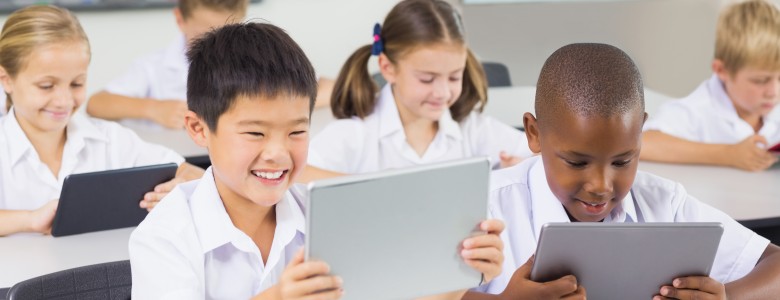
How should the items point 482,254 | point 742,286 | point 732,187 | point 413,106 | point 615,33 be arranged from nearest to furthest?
point 482,254 → point 742,286 → point 732,187 → point 413,106 → point 615,33

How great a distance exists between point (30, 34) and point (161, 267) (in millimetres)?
1114

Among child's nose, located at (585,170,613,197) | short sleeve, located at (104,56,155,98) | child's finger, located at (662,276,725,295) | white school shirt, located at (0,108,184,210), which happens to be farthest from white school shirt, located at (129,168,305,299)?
short sleeve, located at (104,56,155,98)

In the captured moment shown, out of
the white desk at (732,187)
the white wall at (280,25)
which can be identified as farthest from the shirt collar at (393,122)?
the white wall at (280,25)

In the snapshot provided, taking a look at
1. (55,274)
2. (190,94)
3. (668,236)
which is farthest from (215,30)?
(668,236)

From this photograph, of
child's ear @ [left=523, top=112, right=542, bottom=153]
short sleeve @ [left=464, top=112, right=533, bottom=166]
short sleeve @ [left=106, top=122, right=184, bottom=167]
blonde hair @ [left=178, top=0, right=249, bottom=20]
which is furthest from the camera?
blonde hair @ [left=178, top=0, right=249, bottom=20]

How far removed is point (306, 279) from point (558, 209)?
564 mm

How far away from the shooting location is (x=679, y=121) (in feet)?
9.25

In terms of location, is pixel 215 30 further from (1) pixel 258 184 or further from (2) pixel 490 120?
(2) pixel 490 120

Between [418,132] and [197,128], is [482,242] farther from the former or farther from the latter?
[418,132]

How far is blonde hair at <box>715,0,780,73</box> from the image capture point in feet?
8.69

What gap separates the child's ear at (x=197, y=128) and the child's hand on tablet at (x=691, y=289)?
702 mm

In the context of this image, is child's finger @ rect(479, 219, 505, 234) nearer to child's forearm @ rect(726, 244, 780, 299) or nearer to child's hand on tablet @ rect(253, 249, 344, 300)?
child's hand on tablet @ rect(253, 249, 344, 300)

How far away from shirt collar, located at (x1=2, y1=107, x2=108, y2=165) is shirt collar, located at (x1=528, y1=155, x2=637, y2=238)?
1196mm

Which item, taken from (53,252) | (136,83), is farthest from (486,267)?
(136,83)
